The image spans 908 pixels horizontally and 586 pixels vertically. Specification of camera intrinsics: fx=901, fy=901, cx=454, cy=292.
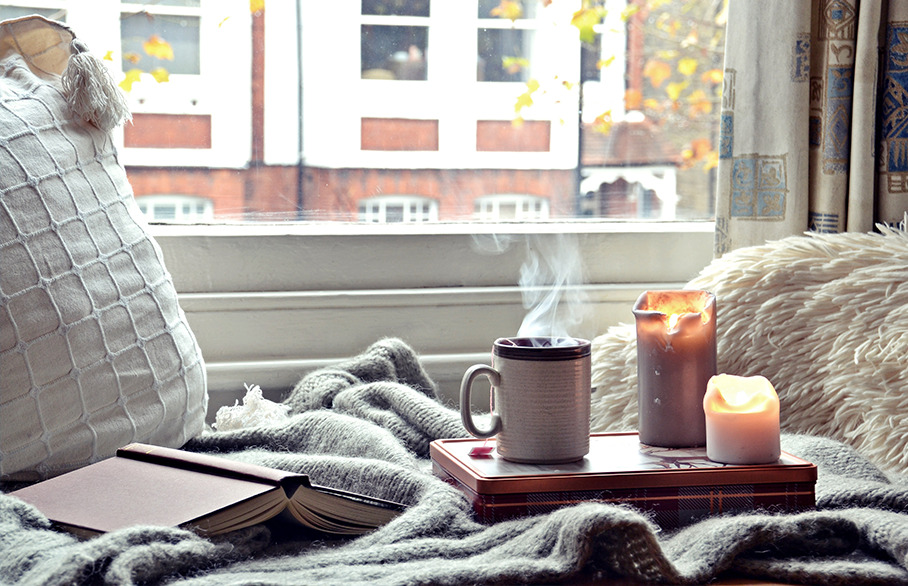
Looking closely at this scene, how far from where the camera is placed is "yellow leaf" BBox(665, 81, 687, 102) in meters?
1.50

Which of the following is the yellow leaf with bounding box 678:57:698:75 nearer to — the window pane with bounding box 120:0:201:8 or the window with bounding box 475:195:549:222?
the window with bounding box 475:195:549:222

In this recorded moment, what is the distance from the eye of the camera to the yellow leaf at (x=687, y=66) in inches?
59.3

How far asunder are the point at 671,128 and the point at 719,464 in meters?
0.87

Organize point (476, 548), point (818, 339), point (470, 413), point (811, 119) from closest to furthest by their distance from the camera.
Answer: point (476, 548), point (470, 413), point (818, 339), point (811, 119)

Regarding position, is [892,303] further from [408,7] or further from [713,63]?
[408,7]

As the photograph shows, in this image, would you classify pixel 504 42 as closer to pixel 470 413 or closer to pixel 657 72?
pixel 657 72

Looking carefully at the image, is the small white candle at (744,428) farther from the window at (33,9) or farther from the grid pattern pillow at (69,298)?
the window at (33,9)

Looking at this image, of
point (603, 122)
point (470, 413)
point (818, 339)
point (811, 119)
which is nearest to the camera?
point (470, 413)

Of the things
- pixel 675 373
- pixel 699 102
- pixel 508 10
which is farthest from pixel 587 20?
pixel 675 373

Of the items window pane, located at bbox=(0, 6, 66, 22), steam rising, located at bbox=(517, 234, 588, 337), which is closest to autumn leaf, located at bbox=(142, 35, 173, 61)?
window pane, located at bbox=(0, 6, 66, 22)

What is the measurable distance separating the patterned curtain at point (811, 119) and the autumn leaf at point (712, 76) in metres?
0.25

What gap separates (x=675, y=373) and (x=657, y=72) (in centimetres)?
83

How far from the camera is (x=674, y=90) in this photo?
4.93 feet

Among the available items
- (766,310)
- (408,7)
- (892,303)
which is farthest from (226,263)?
(892,303)
